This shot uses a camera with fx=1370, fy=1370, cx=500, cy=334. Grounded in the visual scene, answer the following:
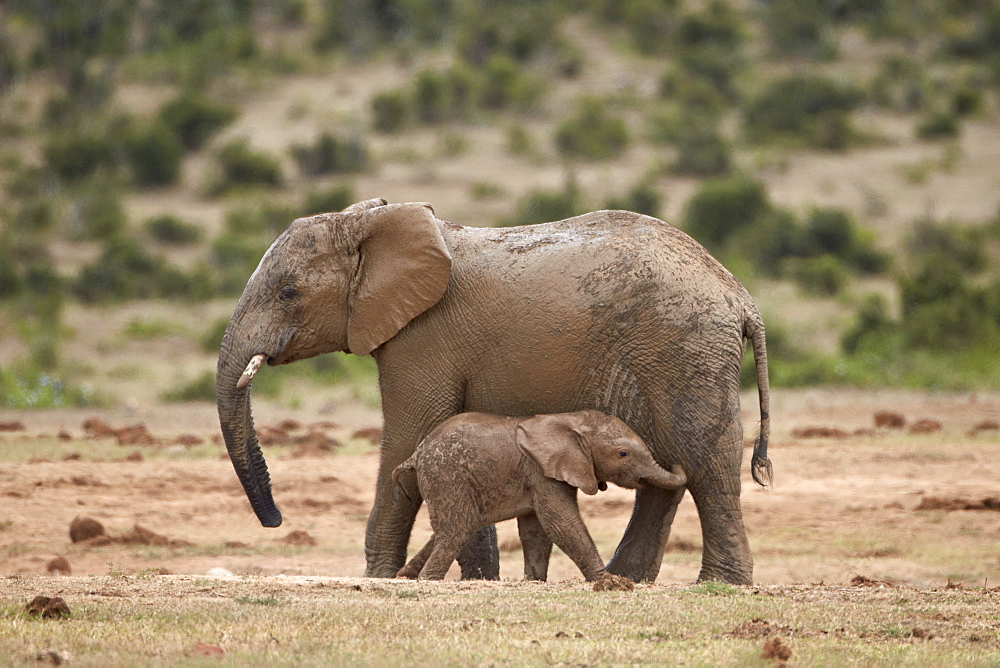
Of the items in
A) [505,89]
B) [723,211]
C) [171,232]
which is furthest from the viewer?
[505,89]

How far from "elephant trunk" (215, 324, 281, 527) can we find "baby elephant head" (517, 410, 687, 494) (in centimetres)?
194

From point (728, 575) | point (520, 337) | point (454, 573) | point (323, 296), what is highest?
point (323, 296)

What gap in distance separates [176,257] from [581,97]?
16846mm

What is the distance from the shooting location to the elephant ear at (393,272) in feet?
30.0

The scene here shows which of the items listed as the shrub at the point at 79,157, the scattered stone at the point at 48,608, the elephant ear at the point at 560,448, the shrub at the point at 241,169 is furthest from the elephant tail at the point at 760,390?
the shrub at the point at 79,157

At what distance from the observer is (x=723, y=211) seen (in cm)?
3225

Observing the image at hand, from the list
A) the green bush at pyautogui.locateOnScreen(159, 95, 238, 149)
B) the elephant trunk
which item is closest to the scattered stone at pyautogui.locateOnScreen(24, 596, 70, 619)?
the elephant trunk

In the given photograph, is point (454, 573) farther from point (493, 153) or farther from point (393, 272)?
point (493, 153)

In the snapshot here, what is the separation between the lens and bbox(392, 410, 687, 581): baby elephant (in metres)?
8.51

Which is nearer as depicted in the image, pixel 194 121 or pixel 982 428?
pixel 982 428

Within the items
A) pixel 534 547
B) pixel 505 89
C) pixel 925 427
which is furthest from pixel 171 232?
pixel 534 547

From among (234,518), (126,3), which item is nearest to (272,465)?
(234,518)

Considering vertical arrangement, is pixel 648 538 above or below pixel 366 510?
below

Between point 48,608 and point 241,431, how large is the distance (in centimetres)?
270
